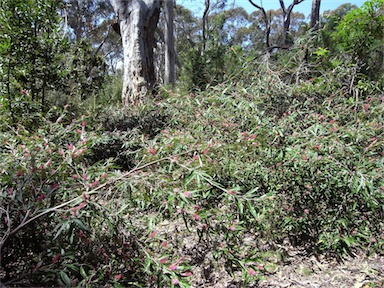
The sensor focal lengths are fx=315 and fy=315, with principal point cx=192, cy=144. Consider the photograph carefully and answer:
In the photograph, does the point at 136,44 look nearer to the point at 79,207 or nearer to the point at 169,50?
the point at 169,50

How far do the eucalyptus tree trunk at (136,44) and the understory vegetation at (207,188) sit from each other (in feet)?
7.90

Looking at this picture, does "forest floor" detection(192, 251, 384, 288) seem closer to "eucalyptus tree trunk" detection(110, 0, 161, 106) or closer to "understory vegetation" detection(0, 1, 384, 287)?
"understory vegetation" detection(0, 1, 384, 287)

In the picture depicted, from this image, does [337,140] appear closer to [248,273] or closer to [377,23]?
[248,273]

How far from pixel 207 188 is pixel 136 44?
4.84 meters

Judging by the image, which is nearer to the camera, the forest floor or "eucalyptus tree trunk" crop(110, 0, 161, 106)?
the forest floor

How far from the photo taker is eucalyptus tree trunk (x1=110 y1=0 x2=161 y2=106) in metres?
5.83

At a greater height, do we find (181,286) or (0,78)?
(0,78)

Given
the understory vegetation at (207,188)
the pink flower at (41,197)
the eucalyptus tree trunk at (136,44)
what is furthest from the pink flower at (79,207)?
the eucalyptus tree trunk at (136,44)

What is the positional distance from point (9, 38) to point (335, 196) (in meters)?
3.62

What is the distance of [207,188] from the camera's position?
1.60 m

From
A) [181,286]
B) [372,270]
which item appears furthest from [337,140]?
[181,286]

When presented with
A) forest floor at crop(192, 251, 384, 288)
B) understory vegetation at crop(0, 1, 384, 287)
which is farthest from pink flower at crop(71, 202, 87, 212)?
forest floor at crop(192, 251, 384, 288)

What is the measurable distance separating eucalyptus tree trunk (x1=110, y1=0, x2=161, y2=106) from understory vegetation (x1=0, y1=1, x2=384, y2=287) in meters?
2.41

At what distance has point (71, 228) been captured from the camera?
50.7 inches
